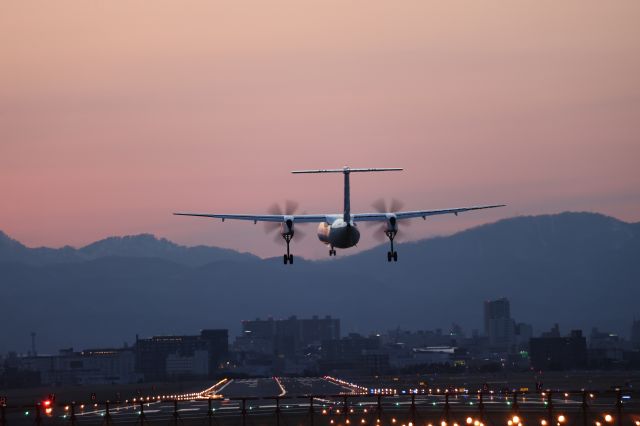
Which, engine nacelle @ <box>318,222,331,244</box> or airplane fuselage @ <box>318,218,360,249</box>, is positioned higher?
engine nacelle @ <box>318,222,331,244</box>

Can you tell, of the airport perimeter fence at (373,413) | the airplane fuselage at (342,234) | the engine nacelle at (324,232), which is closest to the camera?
the airport perimeter fence at (373,413)

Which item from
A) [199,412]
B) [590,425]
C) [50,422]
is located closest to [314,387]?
[199,412]

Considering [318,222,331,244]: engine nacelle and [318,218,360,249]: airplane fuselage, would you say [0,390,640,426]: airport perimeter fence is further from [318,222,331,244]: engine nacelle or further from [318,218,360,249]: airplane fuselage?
[318,222,331,244]: engine nacelle

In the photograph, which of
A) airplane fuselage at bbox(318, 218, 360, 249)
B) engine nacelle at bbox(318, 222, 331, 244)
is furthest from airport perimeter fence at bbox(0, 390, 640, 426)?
engine nacelle at bbox(318, 222, 331, 244)

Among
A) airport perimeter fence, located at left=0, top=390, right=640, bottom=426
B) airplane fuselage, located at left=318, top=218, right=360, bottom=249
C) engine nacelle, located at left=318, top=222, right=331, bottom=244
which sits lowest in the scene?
airport perimeter fence, located at left=0, top=390, right=640, bottom=426

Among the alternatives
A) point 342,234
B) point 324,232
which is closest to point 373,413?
point 342,234

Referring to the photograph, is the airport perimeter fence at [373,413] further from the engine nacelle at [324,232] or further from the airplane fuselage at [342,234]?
the engine nacelle at [324,232]

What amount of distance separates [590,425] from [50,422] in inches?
1517

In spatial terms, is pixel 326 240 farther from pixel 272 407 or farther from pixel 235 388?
pixel 235 388

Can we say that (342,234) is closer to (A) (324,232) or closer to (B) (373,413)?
(A) (324,232)

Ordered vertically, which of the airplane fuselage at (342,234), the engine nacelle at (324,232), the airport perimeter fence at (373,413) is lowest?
the airport perimeter fence at (373,413)

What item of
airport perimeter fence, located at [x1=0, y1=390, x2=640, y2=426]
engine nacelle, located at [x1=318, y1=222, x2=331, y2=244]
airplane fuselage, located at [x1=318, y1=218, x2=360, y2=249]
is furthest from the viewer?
engine nacelle, located at [x1=318, y1=222, x2=331, y2=244]

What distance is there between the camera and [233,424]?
95.5 metres

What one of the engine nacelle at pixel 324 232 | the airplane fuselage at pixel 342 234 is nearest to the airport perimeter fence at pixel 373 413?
the airplane fuselage at pixel 342 234
